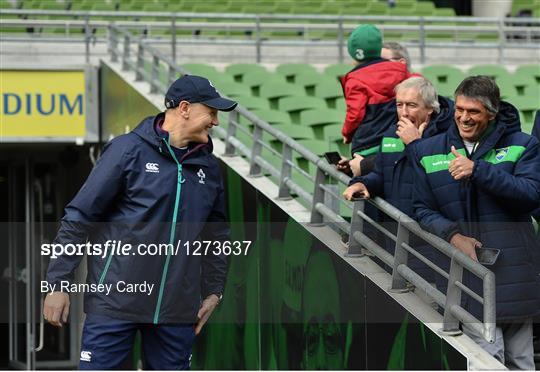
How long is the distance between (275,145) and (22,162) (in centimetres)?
608

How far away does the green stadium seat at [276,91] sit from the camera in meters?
13.6

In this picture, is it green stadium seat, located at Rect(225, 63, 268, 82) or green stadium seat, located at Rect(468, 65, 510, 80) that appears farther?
green stadium seat, located at Rect(468, 65, 510, 80)

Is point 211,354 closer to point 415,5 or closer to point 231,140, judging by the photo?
point 231,140

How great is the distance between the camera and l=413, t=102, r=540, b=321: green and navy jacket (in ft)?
18.6

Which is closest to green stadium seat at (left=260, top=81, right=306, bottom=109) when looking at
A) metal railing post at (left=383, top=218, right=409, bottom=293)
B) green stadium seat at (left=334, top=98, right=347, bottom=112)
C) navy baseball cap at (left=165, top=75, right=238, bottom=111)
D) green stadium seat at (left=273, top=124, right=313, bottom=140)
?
green stadium seat at (left=334, top=98, right=347, bottom=112)

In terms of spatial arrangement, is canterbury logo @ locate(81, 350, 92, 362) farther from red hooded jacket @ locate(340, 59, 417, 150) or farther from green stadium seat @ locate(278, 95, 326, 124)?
green stadium seat @ locate(278, 95, 326, 124)

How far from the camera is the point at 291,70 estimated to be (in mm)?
14984

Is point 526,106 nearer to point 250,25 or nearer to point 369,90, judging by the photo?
point 250,25

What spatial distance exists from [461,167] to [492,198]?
267 mm

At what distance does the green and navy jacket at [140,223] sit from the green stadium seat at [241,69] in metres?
9.07

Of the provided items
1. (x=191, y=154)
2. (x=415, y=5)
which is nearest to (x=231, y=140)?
(x=191, y=154)

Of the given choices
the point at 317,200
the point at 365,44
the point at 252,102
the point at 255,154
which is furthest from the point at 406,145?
the point at 252,102

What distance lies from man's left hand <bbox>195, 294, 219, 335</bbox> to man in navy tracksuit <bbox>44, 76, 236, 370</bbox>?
0.25 ft

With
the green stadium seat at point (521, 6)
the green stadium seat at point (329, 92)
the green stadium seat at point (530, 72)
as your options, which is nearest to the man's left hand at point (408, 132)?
the green stadium seat at point (329, 92)
